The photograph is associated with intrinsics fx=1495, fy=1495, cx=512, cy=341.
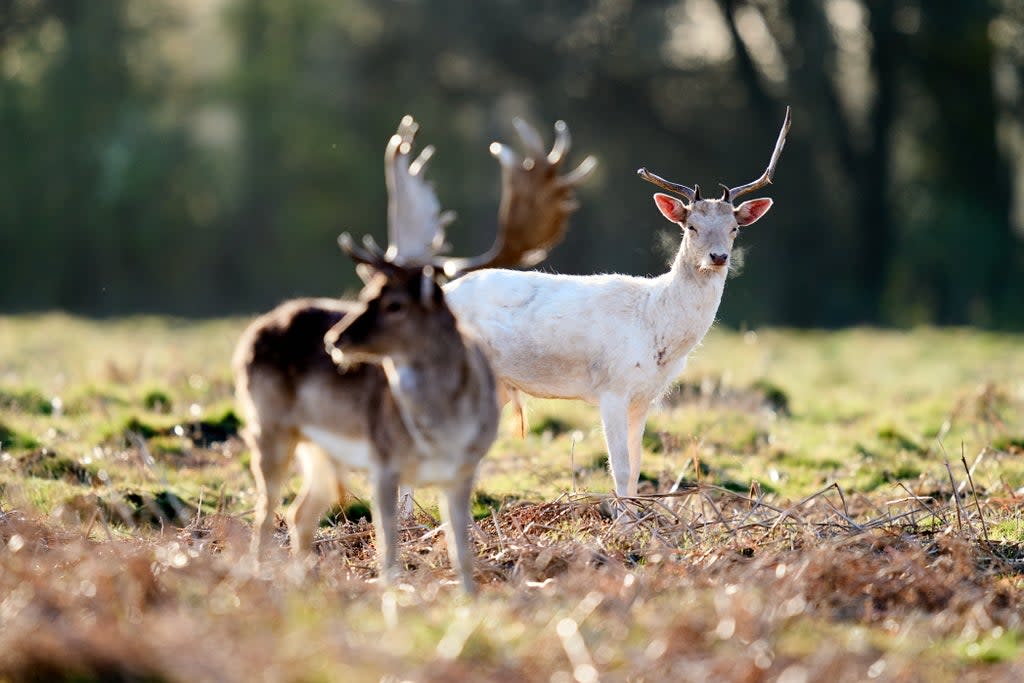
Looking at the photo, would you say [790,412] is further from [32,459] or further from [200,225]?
[200,225]

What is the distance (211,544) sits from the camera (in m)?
7.57

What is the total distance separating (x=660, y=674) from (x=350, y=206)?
30644mm

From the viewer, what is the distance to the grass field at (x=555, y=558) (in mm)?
5402

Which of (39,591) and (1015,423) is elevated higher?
(39,591)

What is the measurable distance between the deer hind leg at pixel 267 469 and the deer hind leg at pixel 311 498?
0.14 m

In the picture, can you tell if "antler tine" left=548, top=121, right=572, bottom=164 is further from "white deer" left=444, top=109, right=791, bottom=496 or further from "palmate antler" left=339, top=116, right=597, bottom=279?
"white deer" left=444, top=109, right=791, bottom=496

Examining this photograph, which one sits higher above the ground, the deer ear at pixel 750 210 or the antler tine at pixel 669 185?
the antler tine at pixel 669 185

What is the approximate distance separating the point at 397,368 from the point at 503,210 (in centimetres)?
86

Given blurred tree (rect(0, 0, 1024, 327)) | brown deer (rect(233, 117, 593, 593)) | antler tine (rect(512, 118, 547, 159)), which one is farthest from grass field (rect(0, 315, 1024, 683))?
blurred tree (rect(0, 0, 1024, 327))

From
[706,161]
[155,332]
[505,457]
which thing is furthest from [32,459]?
[706,161]

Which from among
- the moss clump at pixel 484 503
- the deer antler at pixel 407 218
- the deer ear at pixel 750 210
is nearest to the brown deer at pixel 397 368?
the deer antler at pixel 407 218

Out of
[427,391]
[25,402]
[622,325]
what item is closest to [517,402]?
[622,325]

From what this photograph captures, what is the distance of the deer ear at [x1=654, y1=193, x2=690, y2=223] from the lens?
955cm

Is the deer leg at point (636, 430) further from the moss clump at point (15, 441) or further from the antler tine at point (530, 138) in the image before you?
the moss clump at point (15, 441)
